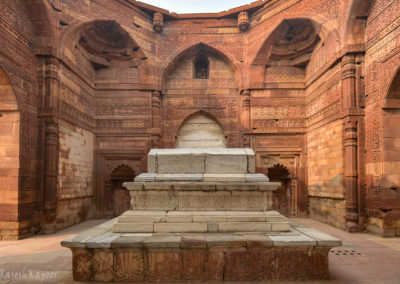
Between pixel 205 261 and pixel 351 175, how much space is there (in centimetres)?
531

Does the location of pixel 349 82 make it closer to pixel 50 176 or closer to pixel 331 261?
pixel 331 261

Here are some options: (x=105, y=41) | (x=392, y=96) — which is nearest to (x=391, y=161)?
(x=392, y=96)

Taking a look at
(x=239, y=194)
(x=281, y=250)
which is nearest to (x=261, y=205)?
(x=239, y=194)

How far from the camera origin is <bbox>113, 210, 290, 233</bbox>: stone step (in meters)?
3.92

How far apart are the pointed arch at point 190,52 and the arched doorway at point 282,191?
3.75 m

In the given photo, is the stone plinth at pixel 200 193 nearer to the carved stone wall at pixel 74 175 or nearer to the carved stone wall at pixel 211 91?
the carved stone wall at pixel 211 91

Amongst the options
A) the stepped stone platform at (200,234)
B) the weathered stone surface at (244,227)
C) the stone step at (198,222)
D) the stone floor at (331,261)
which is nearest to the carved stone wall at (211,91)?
the stone floor at (331,261)

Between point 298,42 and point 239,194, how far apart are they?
8020 mm

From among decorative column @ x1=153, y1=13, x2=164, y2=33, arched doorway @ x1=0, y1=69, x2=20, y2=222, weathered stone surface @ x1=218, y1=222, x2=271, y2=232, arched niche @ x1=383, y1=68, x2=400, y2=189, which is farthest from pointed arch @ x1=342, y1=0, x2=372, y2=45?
arched doorway @ x1=0, y1=69, x2=20, y2=222

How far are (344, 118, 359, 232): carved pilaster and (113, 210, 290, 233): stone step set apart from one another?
13.1 feet

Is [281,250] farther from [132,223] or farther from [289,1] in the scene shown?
[289,1]

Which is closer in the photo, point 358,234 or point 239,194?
point 239,194

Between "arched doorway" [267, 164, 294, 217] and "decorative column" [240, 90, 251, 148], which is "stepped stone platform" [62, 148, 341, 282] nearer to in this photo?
"decorative column" [240, 90, 251, 148]

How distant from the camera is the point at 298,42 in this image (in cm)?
1003
